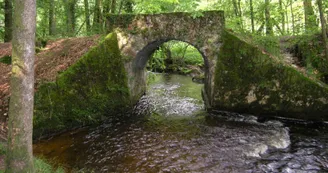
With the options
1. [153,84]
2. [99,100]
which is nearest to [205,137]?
[99,100]

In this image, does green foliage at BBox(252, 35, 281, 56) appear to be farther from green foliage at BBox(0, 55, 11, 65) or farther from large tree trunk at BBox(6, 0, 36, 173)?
green foliage at BBox(0, 55, 11, 65)

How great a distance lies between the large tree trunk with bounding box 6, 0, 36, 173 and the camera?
392 cm

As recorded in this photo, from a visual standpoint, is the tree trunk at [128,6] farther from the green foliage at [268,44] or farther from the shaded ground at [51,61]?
the green foliage at [268,44]

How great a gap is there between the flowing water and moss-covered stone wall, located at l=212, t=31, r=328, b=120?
1.61 feet

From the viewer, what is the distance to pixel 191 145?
7.67m

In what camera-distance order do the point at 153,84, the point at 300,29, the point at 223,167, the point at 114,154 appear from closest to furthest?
the point at 223,167 < the point at 114,154 < the point at 300,29 < the point at 153,84

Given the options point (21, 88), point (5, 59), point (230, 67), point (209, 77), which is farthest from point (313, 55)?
point (5, 59)

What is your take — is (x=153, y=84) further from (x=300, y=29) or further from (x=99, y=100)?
(x=300, y=29)

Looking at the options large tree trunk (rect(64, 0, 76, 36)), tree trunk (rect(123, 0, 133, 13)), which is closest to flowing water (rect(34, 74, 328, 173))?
tree trunk (rect(123, 0, 133, 13))

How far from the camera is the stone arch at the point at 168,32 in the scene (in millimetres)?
10070

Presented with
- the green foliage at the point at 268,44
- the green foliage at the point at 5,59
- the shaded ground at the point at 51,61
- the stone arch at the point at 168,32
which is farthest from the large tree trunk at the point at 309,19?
the green foliage at the point at 5,59

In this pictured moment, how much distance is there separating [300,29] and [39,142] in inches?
474

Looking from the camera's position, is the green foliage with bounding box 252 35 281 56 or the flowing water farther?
the green foliage with bounding box 252 35 281 56

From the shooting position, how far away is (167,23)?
10352 millimetres
